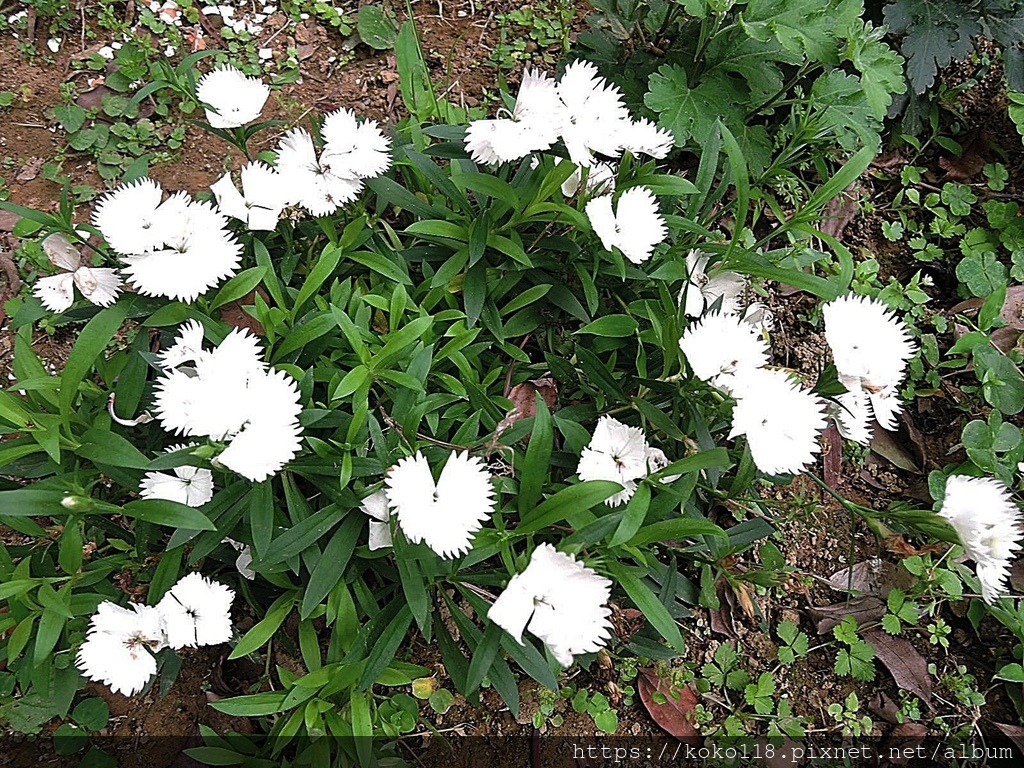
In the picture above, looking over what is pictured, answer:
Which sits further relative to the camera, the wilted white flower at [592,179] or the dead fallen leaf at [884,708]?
the dead fallen leaf at [884,708]

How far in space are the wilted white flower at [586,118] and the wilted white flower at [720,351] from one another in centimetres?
42

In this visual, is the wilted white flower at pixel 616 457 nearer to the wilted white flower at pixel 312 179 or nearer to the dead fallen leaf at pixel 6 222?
the wilted white flower at pixel 312 179

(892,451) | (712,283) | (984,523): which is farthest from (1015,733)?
(712,283)

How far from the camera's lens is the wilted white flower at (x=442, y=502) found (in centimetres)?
138

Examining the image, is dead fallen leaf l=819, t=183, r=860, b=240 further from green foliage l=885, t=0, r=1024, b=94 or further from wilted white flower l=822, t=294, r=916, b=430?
wilted white flower l=822, t=294, r=916, b=430

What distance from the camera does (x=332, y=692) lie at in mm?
1608

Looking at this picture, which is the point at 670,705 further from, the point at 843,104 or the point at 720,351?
the point at 843,104

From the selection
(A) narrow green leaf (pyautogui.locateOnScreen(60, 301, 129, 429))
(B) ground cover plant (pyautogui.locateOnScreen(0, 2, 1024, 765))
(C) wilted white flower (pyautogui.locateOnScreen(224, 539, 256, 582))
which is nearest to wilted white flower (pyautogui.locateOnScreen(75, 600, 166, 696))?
(B) ground cover plant (pyautogui.locateOnScreen(0, 2, 1024, 765))

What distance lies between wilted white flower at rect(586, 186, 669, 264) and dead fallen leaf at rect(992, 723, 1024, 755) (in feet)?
5.91

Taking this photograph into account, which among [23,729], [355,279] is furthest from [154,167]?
[23,729]

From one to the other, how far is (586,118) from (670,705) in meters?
1.61

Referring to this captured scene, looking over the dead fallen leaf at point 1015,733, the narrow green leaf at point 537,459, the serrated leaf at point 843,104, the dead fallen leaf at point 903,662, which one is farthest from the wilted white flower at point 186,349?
the dead fallen leaf at point 1015,733

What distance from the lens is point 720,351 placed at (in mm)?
1458

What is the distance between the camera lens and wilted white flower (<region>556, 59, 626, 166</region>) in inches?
59.9
